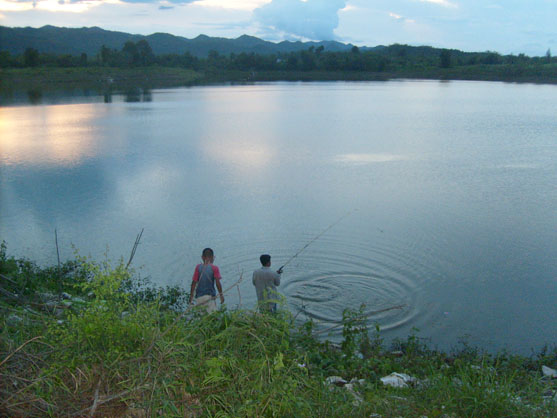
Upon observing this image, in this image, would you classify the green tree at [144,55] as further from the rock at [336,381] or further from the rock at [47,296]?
the rock at [336,381]

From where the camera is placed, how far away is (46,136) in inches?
1089

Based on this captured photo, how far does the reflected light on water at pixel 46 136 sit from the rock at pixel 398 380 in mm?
18555

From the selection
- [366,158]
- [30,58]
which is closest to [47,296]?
[366,158]

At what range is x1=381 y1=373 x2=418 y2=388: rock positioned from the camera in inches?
202

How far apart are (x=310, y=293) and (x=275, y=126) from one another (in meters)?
24.3

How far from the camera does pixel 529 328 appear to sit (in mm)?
7805

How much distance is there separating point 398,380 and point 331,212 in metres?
8.90

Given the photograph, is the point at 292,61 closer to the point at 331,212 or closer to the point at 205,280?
the point at 331,212

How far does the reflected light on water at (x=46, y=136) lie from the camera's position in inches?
862

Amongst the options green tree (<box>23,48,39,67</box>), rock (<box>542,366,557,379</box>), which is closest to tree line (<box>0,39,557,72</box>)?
green tree (<box>23,48,39,67</box>)

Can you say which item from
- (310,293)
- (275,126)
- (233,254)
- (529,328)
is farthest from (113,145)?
(529,328)

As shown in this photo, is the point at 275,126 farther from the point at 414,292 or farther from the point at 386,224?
the point at 414,292

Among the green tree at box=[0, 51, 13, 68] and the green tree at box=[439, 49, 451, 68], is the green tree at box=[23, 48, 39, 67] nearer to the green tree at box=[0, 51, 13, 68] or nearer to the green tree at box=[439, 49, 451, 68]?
the green tree at box=[0, 51, 13, 68]

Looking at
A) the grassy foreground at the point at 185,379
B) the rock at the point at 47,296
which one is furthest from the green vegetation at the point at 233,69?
the grassy foreground at the point at 185,379
